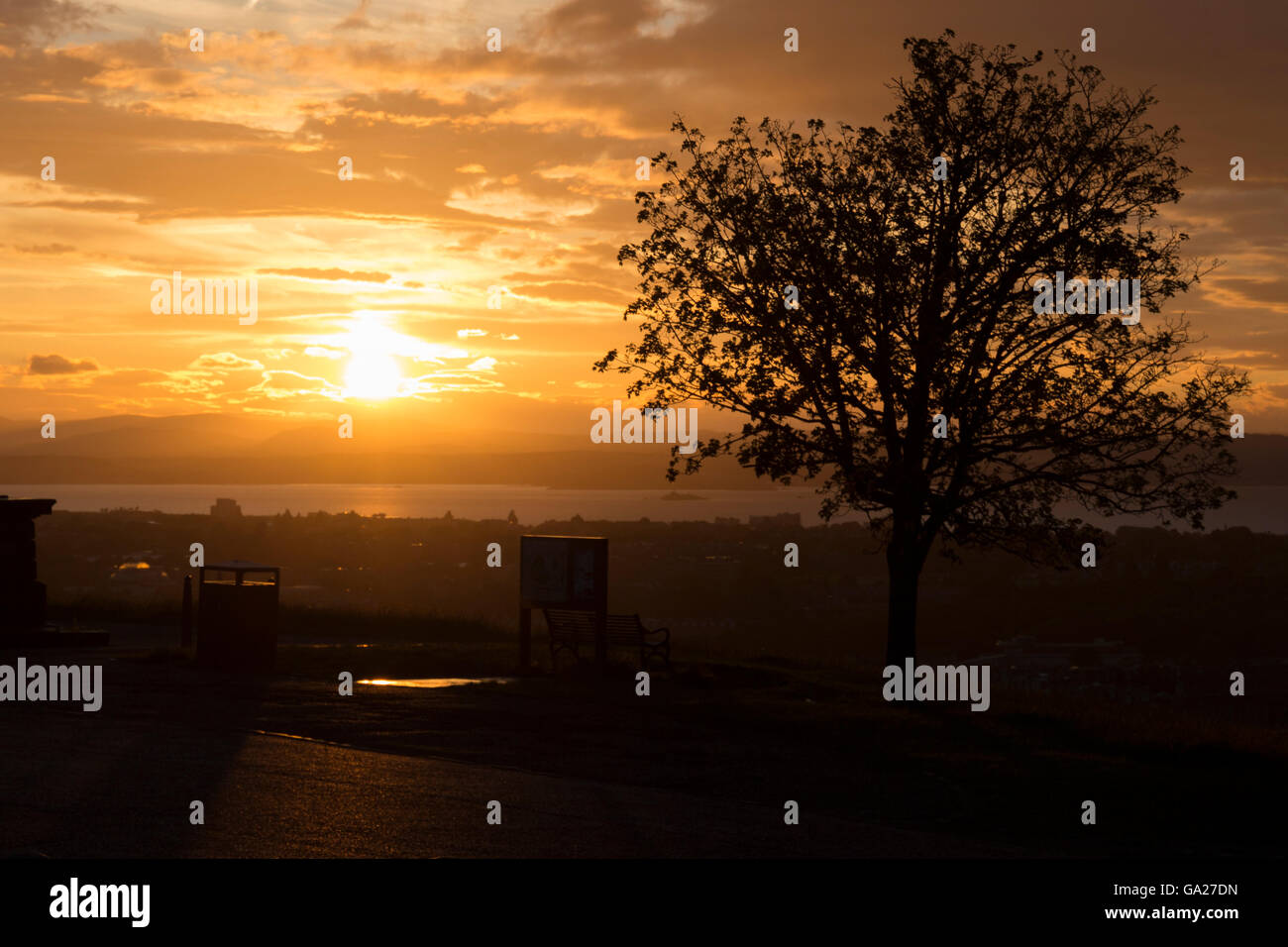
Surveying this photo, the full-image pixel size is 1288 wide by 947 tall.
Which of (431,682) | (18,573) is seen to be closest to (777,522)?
(18,573)

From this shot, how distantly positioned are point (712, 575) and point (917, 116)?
5955 cm

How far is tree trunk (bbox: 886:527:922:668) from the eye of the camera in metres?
21.4

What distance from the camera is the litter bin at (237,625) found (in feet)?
62.6

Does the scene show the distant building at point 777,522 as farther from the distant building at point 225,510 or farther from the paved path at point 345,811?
the paved path at point 345,811

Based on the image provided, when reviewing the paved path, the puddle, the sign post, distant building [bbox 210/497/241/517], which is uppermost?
distant building [bbox 210/497/241/517]

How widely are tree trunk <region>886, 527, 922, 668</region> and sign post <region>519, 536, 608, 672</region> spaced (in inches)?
188

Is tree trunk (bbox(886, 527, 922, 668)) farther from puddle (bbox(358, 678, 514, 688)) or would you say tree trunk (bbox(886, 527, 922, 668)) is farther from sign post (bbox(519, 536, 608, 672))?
puddle (bbox(358, 678, 514, 688))

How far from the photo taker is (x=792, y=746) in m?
13.9

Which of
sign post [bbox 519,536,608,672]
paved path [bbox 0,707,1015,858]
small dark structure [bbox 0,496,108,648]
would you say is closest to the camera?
paved path [bbox 0,707,1015,858]

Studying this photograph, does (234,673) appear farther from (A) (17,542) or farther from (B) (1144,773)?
(B) (1144,773)

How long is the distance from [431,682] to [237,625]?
3.10 meters

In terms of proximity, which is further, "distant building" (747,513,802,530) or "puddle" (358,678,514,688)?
"distant building" (747,513,802,530)

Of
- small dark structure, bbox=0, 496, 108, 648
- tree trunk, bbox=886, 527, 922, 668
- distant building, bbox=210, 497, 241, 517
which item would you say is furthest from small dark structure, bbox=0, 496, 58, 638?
distant building, bbox=210, 497, 241, 517
